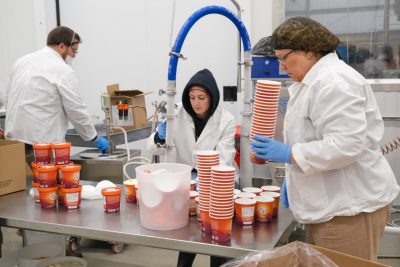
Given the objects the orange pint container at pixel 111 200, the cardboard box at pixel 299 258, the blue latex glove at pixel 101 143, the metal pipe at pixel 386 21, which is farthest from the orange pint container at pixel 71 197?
the metal pipe at pixel 386 21

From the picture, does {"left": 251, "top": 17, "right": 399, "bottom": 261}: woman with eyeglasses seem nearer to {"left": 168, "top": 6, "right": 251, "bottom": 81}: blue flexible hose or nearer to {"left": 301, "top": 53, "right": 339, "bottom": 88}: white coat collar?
{"left": 301, "top": 53, "right": 339, "bottom": 88}: white coat collar

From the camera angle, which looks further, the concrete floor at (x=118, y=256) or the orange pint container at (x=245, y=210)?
the concrete floor at (x=118, y=256)

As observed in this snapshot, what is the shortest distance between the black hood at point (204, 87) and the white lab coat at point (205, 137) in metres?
0.03

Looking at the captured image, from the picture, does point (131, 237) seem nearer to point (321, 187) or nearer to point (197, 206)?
point (197, 206)

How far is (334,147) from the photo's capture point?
1.32 m

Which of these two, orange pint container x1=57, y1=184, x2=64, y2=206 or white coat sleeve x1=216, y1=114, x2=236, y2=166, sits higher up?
white coat sleeve x1=216, y1=114, x2=236, y2=166

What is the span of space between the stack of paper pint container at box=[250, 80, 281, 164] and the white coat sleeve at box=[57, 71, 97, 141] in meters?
1.73

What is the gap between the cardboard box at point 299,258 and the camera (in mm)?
1074

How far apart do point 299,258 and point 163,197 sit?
0.49 meters

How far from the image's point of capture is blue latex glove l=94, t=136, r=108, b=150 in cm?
308

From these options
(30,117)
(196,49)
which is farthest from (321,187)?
(196,49)

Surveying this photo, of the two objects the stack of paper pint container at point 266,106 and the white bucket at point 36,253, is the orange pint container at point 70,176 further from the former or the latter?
the stack of paper pint container at point 266,106

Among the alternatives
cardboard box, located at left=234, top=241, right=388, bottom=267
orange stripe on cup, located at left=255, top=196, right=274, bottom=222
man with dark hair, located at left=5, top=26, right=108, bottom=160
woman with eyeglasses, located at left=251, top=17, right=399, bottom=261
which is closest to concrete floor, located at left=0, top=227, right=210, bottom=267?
man with dark hair, located at left=5, top=26, right=108, bottom=160

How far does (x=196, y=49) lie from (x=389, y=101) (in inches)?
71.6
